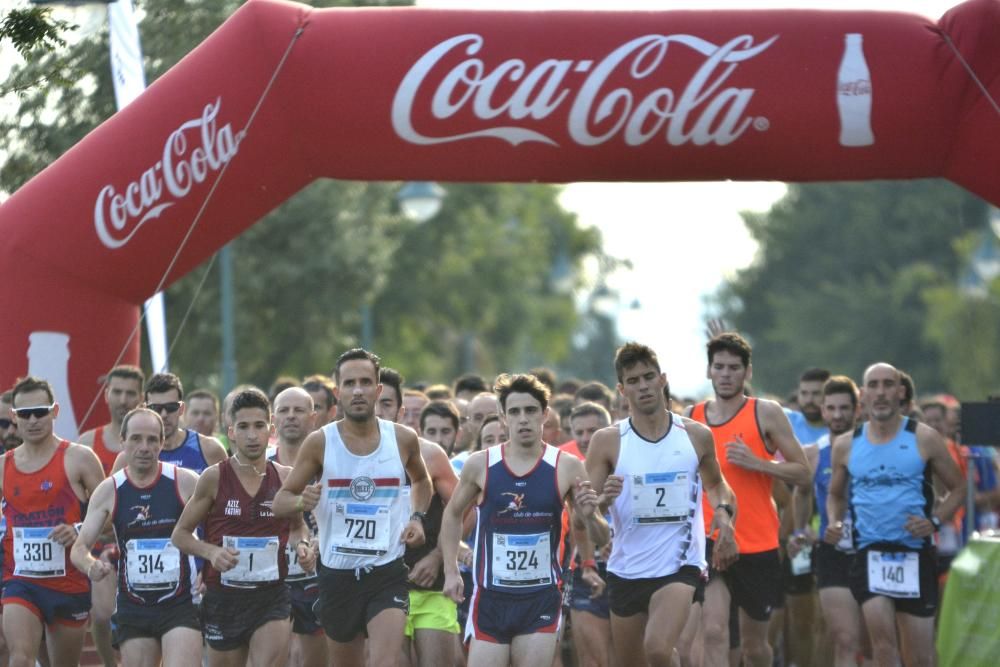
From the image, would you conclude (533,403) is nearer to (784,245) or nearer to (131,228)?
(131,228)

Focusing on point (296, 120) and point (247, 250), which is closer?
point (296, 120)

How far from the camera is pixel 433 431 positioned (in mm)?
11852

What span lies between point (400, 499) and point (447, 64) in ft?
9.77

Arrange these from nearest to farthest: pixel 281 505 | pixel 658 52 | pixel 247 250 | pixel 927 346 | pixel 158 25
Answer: pixel 281 505 → pixel 658 52 → pixel 158 25 → pixel 247 250 → pixel 927 346

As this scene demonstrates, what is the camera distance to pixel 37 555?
10656 millimetres

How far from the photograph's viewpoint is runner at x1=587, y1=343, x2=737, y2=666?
32.5 feet

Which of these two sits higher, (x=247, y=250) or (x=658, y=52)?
(x=247, y=250)

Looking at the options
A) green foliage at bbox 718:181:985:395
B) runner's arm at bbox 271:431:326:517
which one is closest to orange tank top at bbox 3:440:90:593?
runner's arm at bbox 271:431:326:517

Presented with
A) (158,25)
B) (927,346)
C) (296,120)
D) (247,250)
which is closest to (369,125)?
(296,120)

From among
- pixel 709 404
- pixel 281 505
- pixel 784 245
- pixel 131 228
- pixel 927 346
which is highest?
pixel 784 245

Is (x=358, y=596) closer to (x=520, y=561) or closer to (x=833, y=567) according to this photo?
(x=520, y=561)

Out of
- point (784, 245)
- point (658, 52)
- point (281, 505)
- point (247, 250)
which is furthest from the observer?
point (784, 245)

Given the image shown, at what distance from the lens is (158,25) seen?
50.7 ft

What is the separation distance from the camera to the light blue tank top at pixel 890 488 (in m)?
11.3
